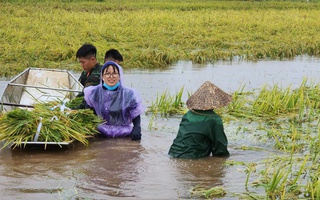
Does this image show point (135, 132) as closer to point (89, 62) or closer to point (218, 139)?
point (89, 62)

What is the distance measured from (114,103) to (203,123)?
53.7 inches

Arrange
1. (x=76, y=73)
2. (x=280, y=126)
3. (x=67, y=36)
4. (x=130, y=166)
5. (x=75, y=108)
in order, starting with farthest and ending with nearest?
(x=67, y=36) → (x=76, y=73) → (x=280, y=126) → (x=75, y=108) → (x=130, y=166)

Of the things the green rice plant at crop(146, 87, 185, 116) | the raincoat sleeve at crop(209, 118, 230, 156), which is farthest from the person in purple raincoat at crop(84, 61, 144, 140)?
the green rice plant at crop(146, 87, 185, 116)

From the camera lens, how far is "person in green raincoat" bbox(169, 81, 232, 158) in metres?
6.13

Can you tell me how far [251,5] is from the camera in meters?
34.6

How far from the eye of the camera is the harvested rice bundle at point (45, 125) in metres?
6.66

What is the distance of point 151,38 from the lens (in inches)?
704

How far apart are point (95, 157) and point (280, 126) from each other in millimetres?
2483

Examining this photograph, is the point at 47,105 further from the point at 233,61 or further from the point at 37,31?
the point at 37,31

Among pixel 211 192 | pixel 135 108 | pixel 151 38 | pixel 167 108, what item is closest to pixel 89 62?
pixel 135 108

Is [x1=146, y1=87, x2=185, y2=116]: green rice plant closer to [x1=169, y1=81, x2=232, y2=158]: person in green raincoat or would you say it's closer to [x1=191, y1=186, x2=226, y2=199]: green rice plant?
[x1=169, y1=81, x2=232, y2=158]: person in green raincoat

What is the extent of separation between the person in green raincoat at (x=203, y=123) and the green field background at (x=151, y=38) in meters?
6.93

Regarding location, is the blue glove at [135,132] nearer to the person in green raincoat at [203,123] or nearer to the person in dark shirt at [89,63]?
the person in dark shirt at [89,63]

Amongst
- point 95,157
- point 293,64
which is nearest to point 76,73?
point 293,64
